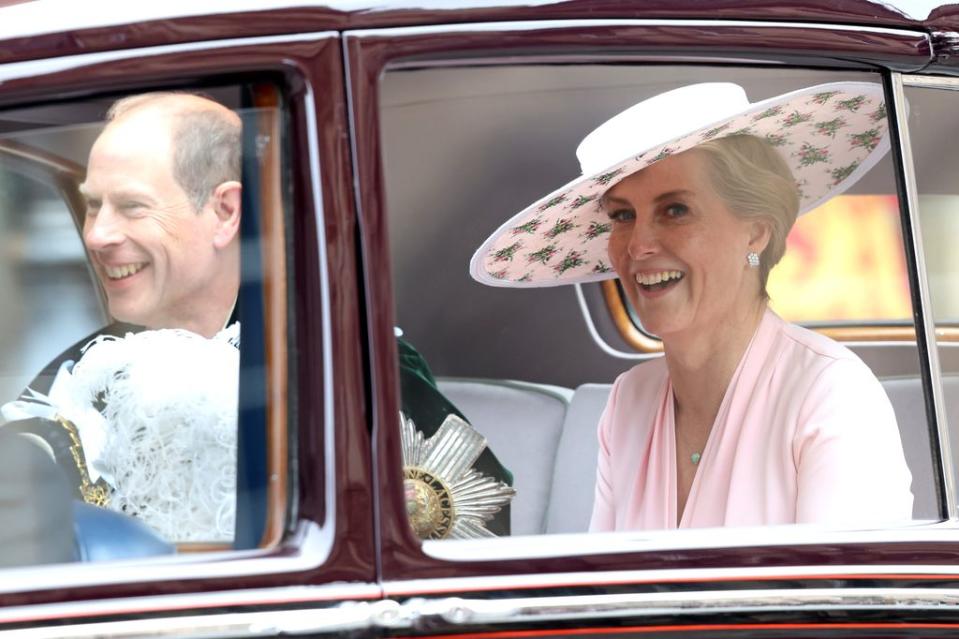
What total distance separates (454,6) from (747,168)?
0.91 metres

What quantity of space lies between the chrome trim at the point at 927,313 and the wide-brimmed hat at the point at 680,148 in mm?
54

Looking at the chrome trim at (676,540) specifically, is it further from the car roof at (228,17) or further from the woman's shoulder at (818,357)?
the car roof at (228,17)

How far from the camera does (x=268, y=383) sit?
1535mm

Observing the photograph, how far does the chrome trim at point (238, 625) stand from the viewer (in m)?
1.40

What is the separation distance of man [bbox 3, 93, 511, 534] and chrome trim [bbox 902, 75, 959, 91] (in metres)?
0.95

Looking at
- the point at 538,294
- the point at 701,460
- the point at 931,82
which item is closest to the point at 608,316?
the point at 538,294

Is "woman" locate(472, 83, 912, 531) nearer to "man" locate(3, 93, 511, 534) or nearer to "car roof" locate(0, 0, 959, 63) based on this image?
"car roof" locate(0, 0, 959, 63)

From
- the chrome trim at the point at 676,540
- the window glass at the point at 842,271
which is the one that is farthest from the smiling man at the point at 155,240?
the window glass at the point at 842,271

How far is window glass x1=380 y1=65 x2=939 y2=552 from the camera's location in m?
2.09

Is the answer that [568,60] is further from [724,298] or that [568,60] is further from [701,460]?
[701,460]

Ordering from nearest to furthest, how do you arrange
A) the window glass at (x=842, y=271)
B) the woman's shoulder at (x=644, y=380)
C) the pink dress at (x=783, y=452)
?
1. the pink dress at (x=783, y=452)
2. the woman's shoulder at (x=644, y=380)
3. the window glass at (x=842, y=271)

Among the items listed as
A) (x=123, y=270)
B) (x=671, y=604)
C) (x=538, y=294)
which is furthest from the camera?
(x=538, y=294)

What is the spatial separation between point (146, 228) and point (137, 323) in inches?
8.6

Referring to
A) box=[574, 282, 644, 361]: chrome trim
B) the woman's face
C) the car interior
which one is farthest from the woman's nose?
box=[574, 282, 644, 361]: chrome trim
